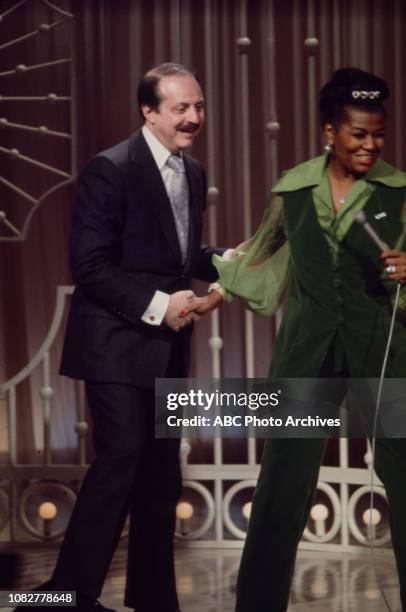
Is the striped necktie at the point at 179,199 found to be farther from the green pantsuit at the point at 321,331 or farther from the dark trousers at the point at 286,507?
the dark trousers at the point at 286,507

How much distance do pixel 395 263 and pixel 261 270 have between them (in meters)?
0.36

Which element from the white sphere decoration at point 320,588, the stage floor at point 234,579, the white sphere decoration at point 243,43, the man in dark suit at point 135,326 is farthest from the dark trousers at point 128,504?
the white sphere decoration at point 243,43

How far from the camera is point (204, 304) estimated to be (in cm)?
282

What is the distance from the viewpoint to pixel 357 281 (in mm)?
2570

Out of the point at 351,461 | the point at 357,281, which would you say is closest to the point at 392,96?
the point at 351,461

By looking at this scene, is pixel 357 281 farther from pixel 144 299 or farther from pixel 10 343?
pixel 10 343

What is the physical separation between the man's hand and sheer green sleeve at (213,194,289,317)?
3.7 inches

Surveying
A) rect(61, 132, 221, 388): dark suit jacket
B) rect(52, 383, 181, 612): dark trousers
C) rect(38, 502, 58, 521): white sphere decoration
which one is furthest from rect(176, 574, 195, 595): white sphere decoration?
rect(61, 132, 221, 388): dark suit jacket

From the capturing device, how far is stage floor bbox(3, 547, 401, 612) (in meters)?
3.05

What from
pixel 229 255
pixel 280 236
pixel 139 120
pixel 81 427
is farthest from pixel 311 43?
pixel 81 427

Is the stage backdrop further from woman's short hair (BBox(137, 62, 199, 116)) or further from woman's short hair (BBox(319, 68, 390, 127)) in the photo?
woman's short hair (BBox(319, 68, 390, 127))

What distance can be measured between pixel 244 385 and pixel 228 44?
1.44 metres

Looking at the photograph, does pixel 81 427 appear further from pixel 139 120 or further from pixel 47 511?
pixel 139 120

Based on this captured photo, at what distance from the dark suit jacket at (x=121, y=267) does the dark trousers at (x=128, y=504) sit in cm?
7
